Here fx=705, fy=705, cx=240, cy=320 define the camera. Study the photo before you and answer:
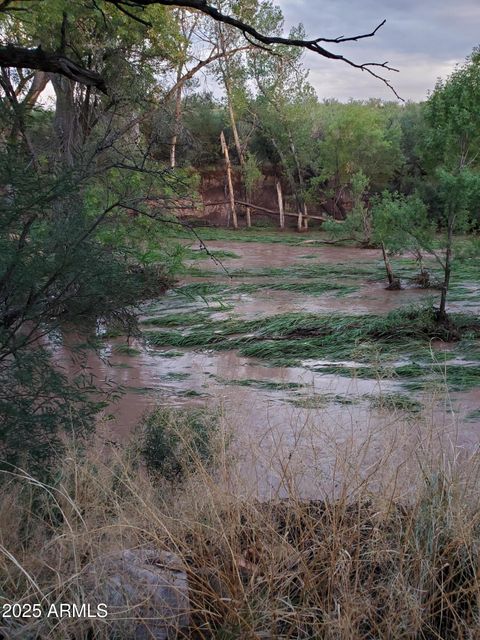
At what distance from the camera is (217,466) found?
3.53 m

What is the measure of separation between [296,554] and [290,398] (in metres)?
5.73

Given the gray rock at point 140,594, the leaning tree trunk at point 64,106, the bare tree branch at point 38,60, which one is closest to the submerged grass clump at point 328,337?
the leaning tree trunk at point 64,106

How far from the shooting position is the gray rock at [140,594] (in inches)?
95.2

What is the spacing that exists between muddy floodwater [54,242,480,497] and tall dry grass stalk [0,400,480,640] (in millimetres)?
72

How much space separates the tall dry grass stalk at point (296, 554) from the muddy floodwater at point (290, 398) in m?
0.07

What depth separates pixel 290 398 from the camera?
328 inches

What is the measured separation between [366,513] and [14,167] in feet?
8.75

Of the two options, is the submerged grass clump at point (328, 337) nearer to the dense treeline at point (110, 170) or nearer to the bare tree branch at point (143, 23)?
the dense treeline at point (110, 170)

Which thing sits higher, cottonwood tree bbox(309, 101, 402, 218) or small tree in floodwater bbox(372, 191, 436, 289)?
cottonwood tree bbox(309, 101, 402, 218)

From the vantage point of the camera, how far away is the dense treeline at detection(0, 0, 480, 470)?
13.5 feet

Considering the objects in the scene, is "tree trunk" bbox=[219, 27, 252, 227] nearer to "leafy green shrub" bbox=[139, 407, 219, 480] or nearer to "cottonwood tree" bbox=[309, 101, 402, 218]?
"cottonwood tree" bbox=[309, 101, 402, 218]

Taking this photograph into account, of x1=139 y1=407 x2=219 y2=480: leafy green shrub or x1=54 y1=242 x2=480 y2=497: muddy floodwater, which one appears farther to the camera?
x1=139 y1=407 x2=219 y2=480: leafy green shrub

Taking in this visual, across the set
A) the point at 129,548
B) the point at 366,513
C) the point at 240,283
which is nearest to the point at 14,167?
the point at 129,548

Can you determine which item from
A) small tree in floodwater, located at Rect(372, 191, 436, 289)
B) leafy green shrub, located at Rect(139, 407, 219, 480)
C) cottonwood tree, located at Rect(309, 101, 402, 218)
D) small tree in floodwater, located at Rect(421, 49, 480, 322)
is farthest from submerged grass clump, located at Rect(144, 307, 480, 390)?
cottonwood tree, located at Rect(309, 101, 402, 218)
